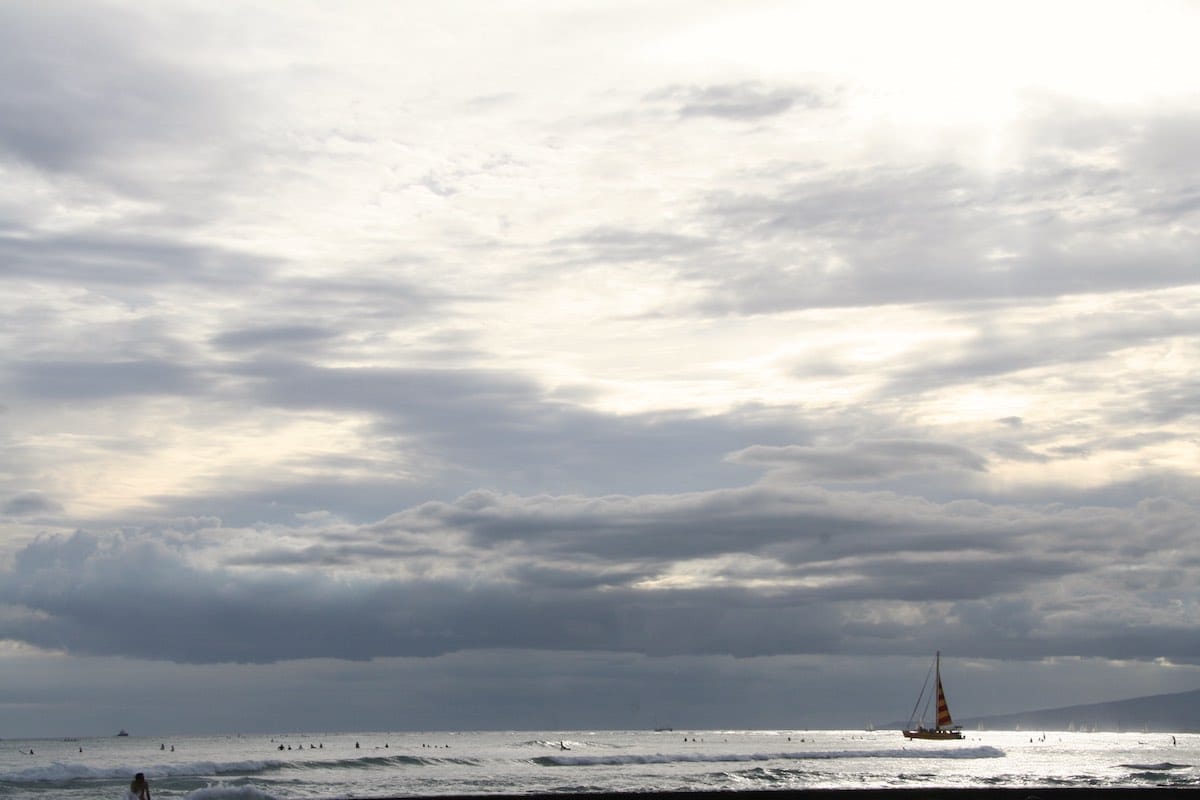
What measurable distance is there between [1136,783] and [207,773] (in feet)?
253

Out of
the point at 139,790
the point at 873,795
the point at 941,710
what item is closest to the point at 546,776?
Answer: the point at 873,795

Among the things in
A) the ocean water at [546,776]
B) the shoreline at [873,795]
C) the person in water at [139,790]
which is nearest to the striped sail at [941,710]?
the ocean water at [546,776]

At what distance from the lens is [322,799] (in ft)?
236

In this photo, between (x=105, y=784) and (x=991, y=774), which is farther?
(x=991, y=774)

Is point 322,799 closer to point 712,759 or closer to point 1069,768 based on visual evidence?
point 712,759

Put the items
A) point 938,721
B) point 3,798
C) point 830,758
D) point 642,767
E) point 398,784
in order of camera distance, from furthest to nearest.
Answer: point 938,721 < point 830,758 < point 642,767 < point 398,784 < point 3,798

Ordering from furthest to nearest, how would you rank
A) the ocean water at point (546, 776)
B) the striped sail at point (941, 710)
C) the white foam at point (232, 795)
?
1. the striped sail at point (941, 710)
2. the ocean water at point (546, 776)
3. the white foam at point (232, 795)

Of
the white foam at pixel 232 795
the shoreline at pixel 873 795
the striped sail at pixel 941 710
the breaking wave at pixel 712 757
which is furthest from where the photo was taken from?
the striped sail at pixel 941 710

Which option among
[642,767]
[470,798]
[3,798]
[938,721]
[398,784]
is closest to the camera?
[470,798]

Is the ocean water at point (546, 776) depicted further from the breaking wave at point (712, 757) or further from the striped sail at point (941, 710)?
the striped sail at point (941, 710)

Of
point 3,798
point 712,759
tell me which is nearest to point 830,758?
point 712,759

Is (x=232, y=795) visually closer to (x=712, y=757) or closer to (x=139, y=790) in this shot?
(x=139, y=790)

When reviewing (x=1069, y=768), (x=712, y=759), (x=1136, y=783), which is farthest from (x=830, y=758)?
(x=1136, y=783)

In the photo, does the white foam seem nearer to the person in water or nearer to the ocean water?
the ocean water
